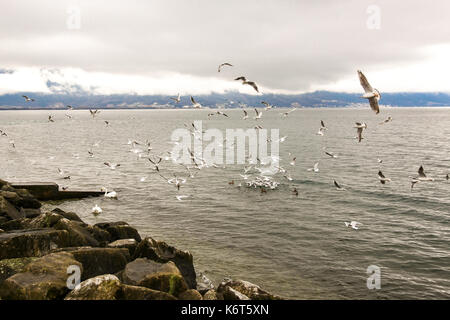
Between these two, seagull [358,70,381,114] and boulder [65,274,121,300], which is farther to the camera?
seagull [358,70,381,114]

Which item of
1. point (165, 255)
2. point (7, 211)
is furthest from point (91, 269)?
point (7, 211)

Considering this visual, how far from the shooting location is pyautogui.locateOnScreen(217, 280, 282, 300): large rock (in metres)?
10.7

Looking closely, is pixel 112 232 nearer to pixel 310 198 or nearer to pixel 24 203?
pixel 24 203

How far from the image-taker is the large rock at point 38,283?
973 cm

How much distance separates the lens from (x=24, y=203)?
2333 cm

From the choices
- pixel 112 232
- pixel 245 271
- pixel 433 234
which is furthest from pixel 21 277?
pixel 433 234

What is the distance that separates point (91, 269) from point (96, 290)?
10.1 feet

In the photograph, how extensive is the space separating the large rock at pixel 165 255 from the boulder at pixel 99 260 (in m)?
0.91

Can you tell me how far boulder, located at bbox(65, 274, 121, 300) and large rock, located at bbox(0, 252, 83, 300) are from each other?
747 mm

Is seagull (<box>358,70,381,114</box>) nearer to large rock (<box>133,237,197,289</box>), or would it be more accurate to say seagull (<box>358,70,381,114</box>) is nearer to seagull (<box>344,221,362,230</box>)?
large rock (<box>133,237,197,289</box>)

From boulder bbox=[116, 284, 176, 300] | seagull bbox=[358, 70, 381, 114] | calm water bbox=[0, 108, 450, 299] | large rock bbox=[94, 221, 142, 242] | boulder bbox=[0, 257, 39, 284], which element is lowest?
calm water bbox=[0, 108, 450, 299]

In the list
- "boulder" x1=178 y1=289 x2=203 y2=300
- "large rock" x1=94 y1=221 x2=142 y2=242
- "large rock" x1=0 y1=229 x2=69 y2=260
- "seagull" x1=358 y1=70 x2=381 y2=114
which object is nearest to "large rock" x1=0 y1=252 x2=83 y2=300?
"large rock" x1=0 y1=229 x2=69 y2=260

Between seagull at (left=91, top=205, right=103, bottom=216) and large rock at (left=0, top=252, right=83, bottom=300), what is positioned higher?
large rock at (left=0, top=252, right=83, bottom=300)
